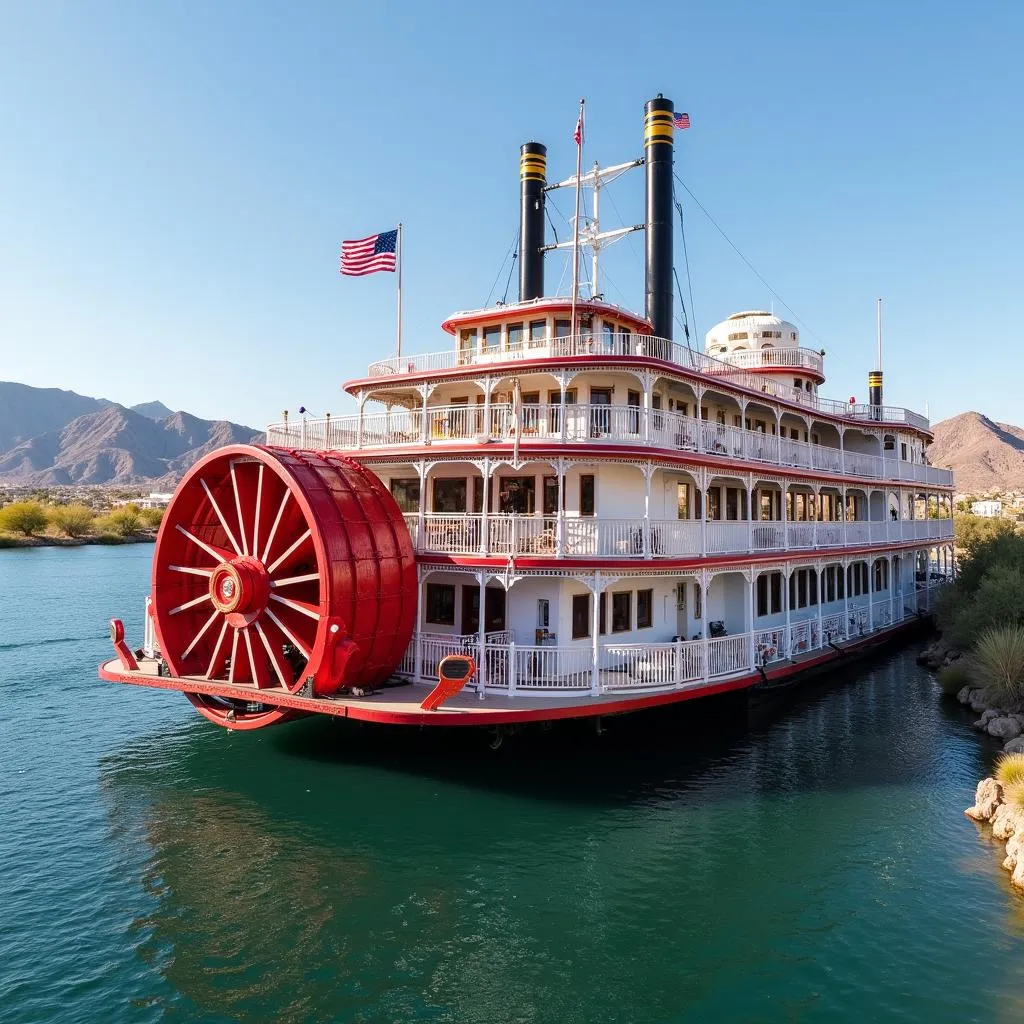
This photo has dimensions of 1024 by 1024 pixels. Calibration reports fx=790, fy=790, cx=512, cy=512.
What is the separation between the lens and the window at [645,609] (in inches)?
714

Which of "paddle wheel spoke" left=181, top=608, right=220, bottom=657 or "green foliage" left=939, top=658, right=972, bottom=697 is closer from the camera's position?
"paddle wheel spoke" left=181, top=608, right=220, bottom=657

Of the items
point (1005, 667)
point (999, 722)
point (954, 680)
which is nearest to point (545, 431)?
Result: point (999, 722)

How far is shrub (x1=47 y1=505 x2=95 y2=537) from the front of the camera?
74.2 meters

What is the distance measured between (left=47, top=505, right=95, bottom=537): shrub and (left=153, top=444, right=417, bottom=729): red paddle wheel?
65.2 m

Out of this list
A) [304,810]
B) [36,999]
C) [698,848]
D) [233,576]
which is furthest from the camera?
[233,576]

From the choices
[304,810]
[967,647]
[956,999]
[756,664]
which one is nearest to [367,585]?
[304,810]

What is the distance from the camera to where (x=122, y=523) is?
7856 cm

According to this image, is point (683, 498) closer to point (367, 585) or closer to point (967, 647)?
point (367, 585)

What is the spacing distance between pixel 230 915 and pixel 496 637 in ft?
25.1

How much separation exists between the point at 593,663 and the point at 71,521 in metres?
73.5

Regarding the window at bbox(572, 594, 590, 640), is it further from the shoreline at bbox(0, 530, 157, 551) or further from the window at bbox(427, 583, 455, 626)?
the shoreline at bbox(0, 530, 157, 551)

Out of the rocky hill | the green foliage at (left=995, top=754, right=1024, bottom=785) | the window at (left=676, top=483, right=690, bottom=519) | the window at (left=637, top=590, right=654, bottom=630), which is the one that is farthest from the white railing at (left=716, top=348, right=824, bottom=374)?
the rocky hill

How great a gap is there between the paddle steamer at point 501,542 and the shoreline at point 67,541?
179 feet

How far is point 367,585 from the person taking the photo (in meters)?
15.5
